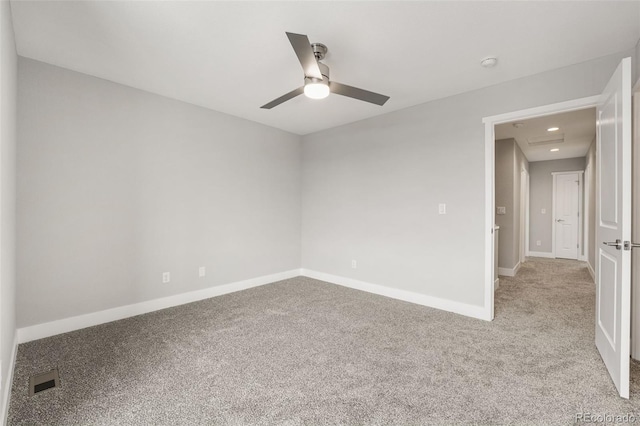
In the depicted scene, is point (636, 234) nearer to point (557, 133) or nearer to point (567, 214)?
point (557, 133)

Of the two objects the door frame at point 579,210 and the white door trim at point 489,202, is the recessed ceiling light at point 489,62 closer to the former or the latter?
the white door trim at point 489,202

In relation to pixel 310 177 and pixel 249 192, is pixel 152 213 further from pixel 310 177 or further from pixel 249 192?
pixel 310 177

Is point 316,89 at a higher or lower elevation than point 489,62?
lower

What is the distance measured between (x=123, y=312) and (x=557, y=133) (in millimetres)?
6615

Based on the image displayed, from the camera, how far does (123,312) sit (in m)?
3.08

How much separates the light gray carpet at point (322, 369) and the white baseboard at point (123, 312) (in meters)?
0.11

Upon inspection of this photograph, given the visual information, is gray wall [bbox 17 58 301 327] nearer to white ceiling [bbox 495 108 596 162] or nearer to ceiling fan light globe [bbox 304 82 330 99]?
ceiling fan light globe [bbox 304 82 330 99]

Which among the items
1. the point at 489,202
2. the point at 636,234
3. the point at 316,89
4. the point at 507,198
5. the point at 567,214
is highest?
the point at 316,89

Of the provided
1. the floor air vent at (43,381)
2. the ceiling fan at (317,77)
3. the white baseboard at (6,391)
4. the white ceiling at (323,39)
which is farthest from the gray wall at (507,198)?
the white baseboard at (6,391)

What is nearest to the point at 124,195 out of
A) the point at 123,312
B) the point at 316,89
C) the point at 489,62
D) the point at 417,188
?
the point at 123,312

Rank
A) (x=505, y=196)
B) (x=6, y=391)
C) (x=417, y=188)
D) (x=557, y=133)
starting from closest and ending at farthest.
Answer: (x=6, y=391) < (x=417, y=188) < (x=557, y=133) < (x=505, y=196)

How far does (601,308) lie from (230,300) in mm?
3638

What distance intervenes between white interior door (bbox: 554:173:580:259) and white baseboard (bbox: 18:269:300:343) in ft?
23.5

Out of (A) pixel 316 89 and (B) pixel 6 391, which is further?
(A) pixel 316 89
